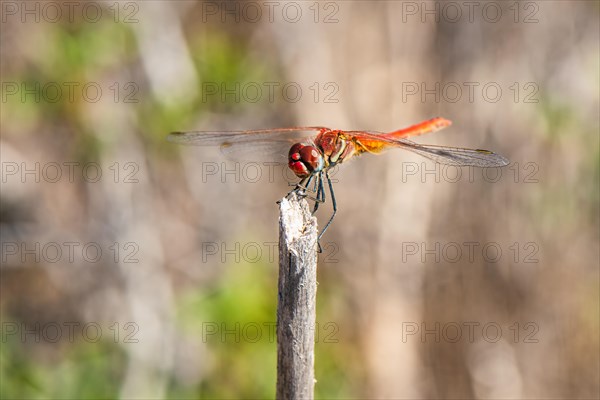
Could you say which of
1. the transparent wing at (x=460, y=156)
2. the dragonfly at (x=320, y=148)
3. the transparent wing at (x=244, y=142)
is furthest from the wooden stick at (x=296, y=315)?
the transparent wing at (x=244, y=142)

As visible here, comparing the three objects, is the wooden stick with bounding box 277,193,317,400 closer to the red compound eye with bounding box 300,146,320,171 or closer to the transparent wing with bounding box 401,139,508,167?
the red compound eye with bounding box 300,146,320,171

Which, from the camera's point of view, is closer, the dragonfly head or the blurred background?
the dragonfly head

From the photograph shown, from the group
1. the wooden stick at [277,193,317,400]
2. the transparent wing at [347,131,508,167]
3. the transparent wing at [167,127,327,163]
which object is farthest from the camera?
the transparent wing at [167,127,327,163]

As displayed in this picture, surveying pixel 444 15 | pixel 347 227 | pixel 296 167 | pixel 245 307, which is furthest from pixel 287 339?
pixel 444 15

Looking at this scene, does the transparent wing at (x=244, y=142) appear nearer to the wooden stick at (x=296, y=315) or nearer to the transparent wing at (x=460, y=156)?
the transparent wing at (x=460, y=156)

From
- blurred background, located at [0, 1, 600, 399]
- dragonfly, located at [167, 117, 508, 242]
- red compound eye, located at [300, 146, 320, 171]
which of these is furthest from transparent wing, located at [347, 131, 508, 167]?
blurred background, located at [0, 1, 600, 399]
